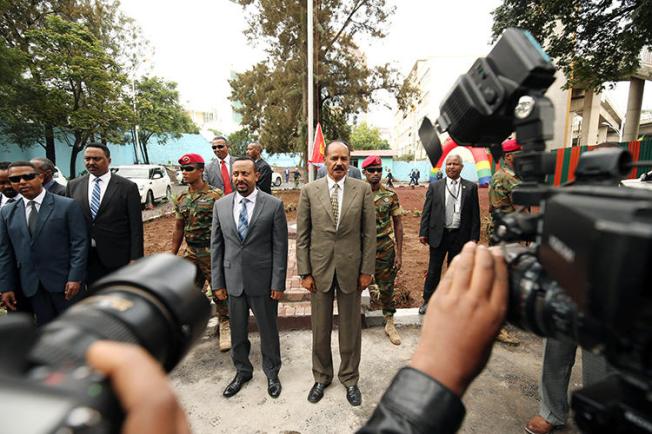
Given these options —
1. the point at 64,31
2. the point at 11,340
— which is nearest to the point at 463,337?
the point at 11,340

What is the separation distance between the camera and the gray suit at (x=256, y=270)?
2.93m

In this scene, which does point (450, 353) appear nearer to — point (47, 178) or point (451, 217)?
point (451, 217)

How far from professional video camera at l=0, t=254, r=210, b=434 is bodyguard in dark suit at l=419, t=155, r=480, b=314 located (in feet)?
12.1

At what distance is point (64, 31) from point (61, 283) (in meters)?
15.4

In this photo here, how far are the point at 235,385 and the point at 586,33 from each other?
12629mm

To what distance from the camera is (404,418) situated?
2.07 feet

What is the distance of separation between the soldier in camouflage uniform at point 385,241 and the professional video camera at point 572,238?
9.13 feet

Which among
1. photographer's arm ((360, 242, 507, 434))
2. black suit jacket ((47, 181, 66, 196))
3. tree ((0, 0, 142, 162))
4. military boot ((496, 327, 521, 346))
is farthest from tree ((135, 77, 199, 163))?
photographer's arm ((360, 242, 507, 434))

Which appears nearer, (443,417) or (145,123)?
(443,417)

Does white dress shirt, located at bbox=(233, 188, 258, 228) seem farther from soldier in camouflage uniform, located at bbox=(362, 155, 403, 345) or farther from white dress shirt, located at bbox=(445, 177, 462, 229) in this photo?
white dress shirt, located at bbox=(445, 177, 462, 229)

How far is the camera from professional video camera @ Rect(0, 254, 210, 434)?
416 millimetres

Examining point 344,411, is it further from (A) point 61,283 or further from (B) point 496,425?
(A) point 61,283

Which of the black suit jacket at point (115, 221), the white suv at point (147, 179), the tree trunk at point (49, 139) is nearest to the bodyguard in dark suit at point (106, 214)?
the black suit jacket at point (115, 221)

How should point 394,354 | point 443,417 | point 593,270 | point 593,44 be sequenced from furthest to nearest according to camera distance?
point 593,44, point 394,354, point 443,417, point 593,270
